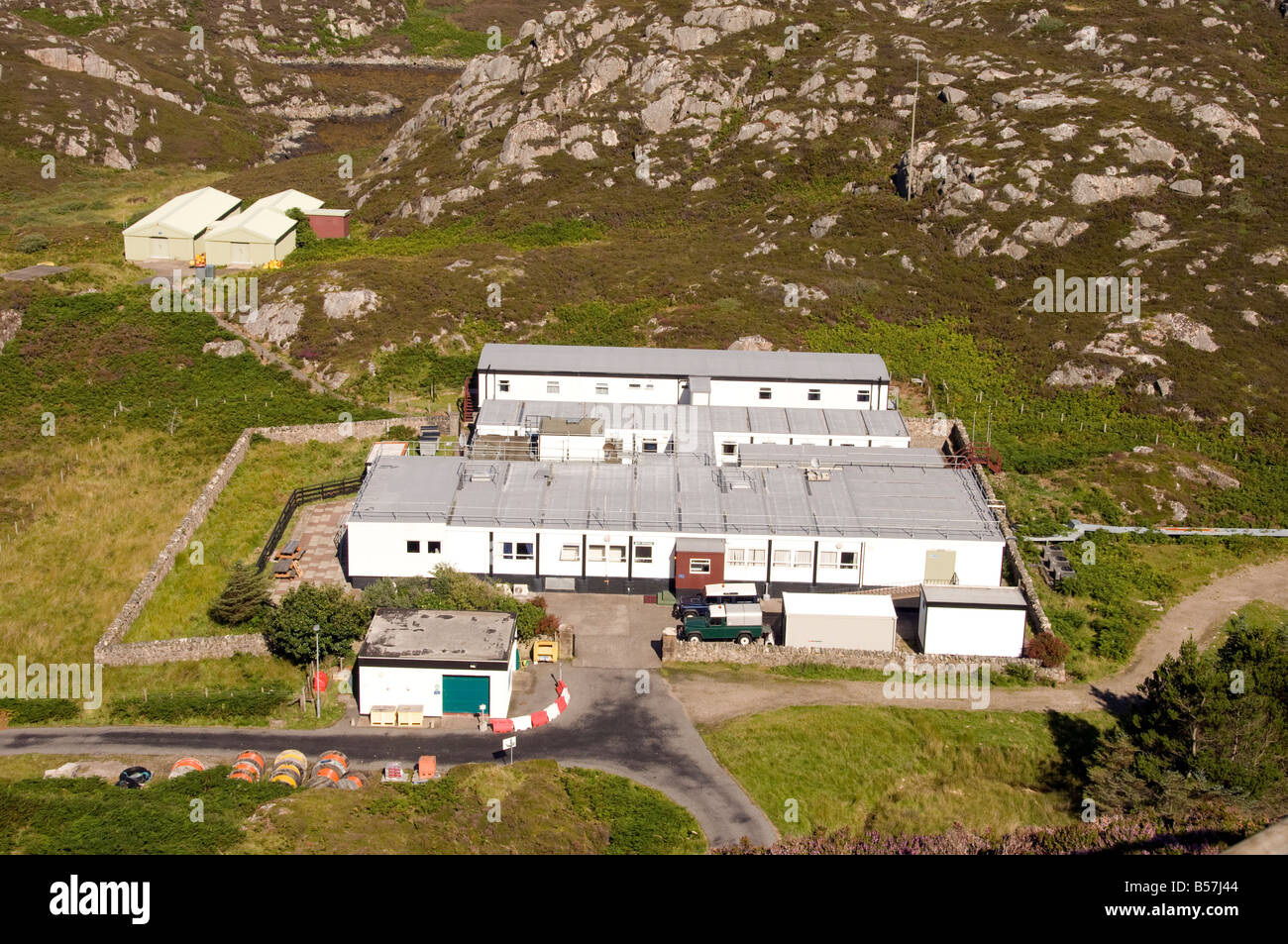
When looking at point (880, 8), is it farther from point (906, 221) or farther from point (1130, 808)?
point (1130, 808)

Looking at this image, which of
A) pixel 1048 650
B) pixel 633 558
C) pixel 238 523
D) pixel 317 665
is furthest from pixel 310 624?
pixel 1048 650

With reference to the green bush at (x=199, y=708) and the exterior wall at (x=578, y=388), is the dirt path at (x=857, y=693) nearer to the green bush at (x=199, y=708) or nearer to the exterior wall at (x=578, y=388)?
the green bush at (x=199, y=708)

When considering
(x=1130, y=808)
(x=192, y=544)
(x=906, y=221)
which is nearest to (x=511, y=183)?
(x=906, y=221)

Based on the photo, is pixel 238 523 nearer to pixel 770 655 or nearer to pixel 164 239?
pixel 770 655

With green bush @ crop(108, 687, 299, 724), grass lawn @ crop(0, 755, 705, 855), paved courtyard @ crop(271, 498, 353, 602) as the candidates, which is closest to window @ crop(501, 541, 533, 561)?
paved courtyard @ crop(271, 498, 353, 602)

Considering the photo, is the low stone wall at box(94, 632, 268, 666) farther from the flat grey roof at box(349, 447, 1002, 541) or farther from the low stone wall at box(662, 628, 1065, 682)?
the low stone wall at box(662, 628, 1065, 682)

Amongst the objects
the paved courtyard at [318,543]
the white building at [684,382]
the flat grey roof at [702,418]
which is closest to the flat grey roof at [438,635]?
the paved courtyard at [318,543]

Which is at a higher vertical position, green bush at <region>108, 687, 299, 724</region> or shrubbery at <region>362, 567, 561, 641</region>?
shrubbery at <region>362, 567, 561, 641</region>
